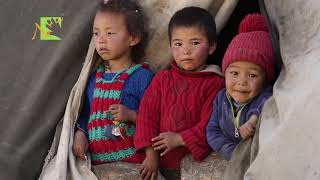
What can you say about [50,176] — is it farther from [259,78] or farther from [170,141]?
[259,78]

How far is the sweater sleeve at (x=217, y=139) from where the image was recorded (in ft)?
10.2

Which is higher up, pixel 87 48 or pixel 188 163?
pixel 87 48

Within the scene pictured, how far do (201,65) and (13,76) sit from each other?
3.29 feet

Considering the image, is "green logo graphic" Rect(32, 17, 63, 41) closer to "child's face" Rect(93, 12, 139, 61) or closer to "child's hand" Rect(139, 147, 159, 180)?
"child's face" Rect(93, 12, 139, 61)

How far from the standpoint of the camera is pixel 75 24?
3.69 meters

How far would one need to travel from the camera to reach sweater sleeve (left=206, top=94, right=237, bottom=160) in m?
3.12

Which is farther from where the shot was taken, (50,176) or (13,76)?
(13,76)

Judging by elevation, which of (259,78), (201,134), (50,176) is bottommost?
(50,176)

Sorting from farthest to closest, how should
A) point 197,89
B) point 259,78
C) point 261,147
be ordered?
1. point 197,89
2. point 259,78
3. point 261,147

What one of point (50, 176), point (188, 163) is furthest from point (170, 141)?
point (50, 176)

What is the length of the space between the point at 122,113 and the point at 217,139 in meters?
0.47

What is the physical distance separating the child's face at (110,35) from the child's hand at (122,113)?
26cm

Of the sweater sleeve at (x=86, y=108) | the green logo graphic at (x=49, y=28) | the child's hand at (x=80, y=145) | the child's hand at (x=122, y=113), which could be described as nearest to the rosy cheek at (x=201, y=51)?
the child's hand at (x=122, y=113)

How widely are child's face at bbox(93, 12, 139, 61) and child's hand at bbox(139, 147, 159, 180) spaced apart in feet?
1.63
